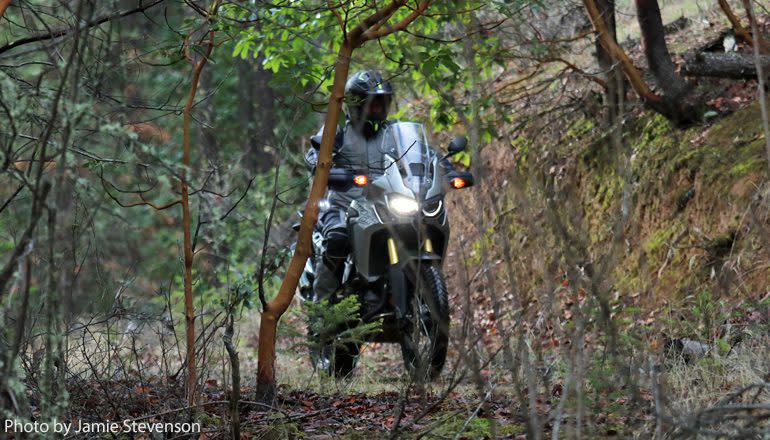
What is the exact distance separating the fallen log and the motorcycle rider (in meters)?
3.37

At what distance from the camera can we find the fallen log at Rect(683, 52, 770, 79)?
9.00 m

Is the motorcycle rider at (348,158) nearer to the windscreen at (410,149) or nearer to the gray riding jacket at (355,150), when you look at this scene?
the gray riding jacket at (355,150)

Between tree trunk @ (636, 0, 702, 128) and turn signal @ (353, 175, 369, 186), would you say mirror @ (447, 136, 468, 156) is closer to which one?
turn signal @ (353, 175, 369, 186)

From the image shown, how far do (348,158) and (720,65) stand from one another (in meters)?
3.92

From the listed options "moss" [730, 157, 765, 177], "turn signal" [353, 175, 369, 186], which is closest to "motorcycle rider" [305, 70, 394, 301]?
"turn signal" [353, 175, 369, 186]

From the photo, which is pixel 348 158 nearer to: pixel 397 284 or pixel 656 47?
pixel 397 284

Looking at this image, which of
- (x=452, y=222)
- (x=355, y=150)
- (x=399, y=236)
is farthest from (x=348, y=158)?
(x=452, y=222)

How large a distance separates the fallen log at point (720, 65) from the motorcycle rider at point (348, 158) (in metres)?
3.37

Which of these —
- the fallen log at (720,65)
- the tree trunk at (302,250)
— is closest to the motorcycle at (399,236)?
the tree trunk at (302,250)

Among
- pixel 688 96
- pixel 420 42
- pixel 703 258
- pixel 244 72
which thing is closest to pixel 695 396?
pixel 420 42

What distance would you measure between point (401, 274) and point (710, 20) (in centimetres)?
706

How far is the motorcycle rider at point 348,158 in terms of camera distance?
727 cm

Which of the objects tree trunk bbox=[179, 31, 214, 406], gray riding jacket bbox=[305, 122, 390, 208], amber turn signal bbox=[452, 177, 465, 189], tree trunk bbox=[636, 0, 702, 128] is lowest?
tree trunk bbox=[179, 31, 214, 406]

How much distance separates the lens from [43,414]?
9.95ft
